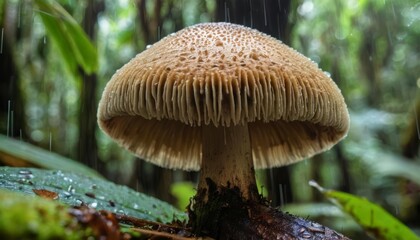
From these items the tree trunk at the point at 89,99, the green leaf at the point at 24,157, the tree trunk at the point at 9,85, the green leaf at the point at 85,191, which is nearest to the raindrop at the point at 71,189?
the green leaf at the point at 85,191

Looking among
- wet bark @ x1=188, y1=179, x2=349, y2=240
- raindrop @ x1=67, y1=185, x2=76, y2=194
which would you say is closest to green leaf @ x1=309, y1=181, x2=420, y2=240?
wet bark @ x1=188, y1=179, x2=349, y2=240

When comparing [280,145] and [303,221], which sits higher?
[280,145]

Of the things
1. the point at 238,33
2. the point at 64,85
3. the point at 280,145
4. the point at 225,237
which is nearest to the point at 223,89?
the point at 238,33

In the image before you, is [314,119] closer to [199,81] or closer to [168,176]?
[199,81]

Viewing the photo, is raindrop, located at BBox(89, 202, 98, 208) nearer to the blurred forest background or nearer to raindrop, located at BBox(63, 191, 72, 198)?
raindrop, located at BBox(63, 191, 72, 198)

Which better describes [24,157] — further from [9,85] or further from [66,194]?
[9,85]
